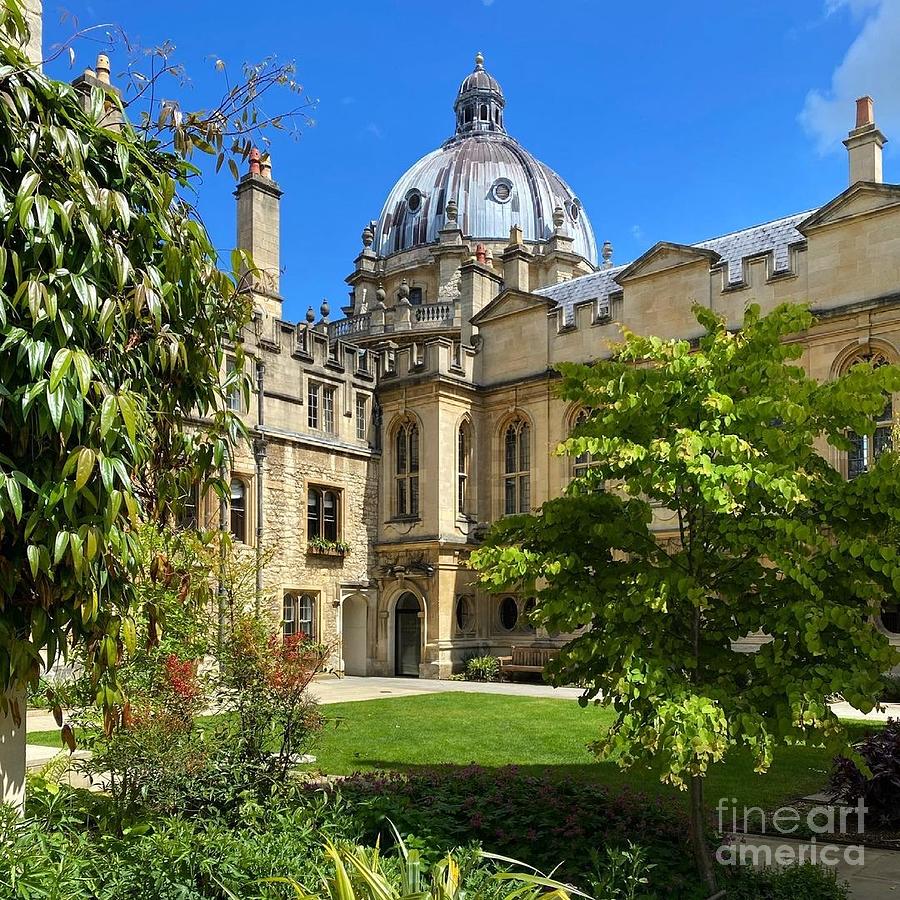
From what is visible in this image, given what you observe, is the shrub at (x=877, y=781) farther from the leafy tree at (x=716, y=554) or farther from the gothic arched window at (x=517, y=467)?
the gothic arched window at (x=517, y=467)

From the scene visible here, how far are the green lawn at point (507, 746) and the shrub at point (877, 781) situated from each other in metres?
0.66

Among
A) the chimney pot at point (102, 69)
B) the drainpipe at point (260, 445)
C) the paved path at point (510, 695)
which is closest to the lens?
the paved path at point (510, 695)

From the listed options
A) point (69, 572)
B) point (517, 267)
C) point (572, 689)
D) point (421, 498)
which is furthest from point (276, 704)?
point (517, 267)

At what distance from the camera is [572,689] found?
22391mm

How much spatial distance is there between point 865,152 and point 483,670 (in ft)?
52.1

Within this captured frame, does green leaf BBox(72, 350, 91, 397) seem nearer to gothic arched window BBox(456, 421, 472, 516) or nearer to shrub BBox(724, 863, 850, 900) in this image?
shrub BBox(724, 863, 850, 900)

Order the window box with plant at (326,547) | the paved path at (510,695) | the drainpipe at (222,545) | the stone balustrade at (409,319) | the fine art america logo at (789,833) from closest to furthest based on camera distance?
the drainpipe at (222,545)
the paved path at (510,695)
the fine art america logo at (789,833)
the window box with plant at (326,547)
the stone balustrade at (409,319)

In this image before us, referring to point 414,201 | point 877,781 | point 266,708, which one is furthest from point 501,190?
point 266,708

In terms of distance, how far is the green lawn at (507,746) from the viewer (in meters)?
10.3

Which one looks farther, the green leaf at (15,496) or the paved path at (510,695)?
the paved path at (510,695)

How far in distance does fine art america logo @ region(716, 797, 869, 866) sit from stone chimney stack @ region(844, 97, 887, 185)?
60.1ft

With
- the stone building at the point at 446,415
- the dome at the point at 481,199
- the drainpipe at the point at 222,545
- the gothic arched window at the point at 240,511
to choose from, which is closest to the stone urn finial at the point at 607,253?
the dome at the point at 481,199

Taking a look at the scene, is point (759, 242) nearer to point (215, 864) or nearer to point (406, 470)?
point (406, 470)

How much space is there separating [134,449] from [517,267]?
2689 cm
